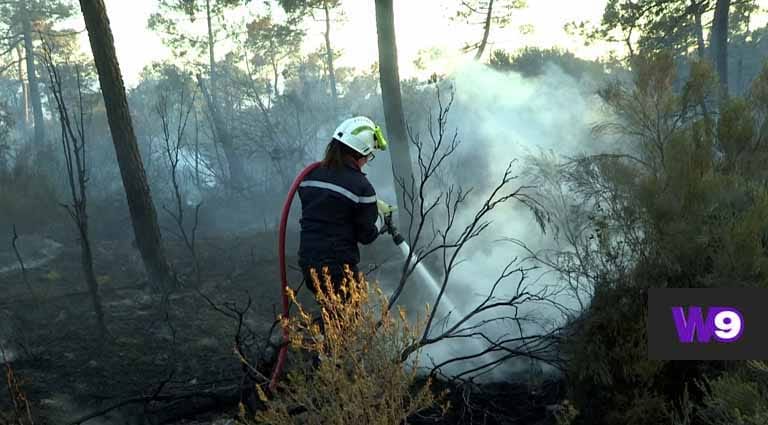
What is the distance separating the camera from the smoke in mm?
5707

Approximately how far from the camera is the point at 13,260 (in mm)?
9320

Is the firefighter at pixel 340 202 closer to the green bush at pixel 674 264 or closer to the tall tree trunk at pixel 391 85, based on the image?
the green bush at pixel 674 264

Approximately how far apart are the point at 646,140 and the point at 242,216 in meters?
11.6

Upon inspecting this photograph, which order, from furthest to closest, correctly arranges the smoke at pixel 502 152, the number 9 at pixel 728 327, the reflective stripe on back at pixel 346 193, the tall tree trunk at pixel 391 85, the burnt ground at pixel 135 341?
the tall tree trunk at pixel 391 85, the smoke at pixel 502 152, the burnt ground at pixel 135 341, the reflective stripe on back at pixel 346 193, the number 9 at pixel 728 327

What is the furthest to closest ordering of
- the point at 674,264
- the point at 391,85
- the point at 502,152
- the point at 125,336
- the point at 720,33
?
1. the point at 720,33
2. the point at 502,152
3. the point at 391,85
4. the point at 125,336
5. the point at 674,264

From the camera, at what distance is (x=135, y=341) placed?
546 cm

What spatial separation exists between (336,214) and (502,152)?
8760mm

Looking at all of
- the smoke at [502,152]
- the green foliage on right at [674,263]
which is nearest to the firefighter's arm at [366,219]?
the green foliage on right at [674,263]

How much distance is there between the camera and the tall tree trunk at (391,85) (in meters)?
7.88

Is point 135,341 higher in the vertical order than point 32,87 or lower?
lower

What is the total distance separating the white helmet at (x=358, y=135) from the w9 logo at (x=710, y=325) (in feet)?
6.63

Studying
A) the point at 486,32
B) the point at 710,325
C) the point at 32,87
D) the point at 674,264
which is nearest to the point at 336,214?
the point at 674,264

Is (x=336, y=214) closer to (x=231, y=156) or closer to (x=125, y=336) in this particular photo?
(x=125, y=336)

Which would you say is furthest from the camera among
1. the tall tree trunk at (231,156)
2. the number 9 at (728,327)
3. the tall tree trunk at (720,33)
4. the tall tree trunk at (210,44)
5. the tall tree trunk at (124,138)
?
the tall tree trunk at (210,44)
